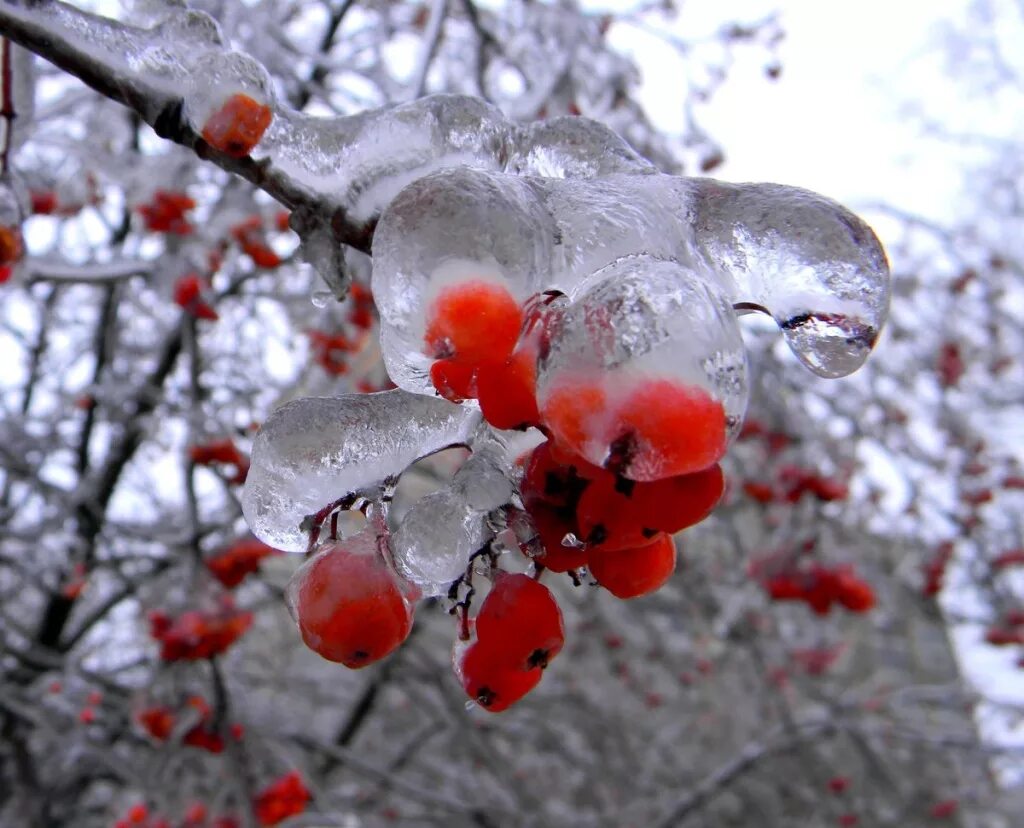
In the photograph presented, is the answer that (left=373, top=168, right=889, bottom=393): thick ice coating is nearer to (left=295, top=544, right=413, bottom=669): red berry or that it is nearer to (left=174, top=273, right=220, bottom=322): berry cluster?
(left=295, top=544, right=413, bottom=669): red berry

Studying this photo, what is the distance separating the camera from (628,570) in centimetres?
67

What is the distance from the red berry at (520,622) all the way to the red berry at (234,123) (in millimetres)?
416

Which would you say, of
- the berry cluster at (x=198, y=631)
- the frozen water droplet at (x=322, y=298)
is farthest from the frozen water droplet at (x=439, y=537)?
the berry cluster at (x=198, y=631)

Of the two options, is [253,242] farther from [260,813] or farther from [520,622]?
[520,622]

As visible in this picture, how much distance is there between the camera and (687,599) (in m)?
4.25

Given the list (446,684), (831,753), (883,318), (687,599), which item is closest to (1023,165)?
(831,753)

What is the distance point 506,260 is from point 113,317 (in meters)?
3.64

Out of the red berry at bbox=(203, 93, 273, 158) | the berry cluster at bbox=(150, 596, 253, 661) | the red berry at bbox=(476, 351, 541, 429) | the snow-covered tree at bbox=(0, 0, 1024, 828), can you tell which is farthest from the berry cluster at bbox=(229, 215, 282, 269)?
the red berry at bbox=(476, 351, 541, 429)

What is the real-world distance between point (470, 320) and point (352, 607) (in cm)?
28

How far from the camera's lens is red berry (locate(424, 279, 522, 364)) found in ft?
1.72

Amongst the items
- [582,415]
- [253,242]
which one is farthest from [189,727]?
[582,415]

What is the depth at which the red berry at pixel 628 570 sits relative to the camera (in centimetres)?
67

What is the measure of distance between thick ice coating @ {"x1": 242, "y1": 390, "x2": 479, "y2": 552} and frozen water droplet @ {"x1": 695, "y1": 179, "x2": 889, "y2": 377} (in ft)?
0.81

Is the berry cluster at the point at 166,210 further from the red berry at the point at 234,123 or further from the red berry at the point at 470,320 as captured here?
the red berry at the point at 470,320
